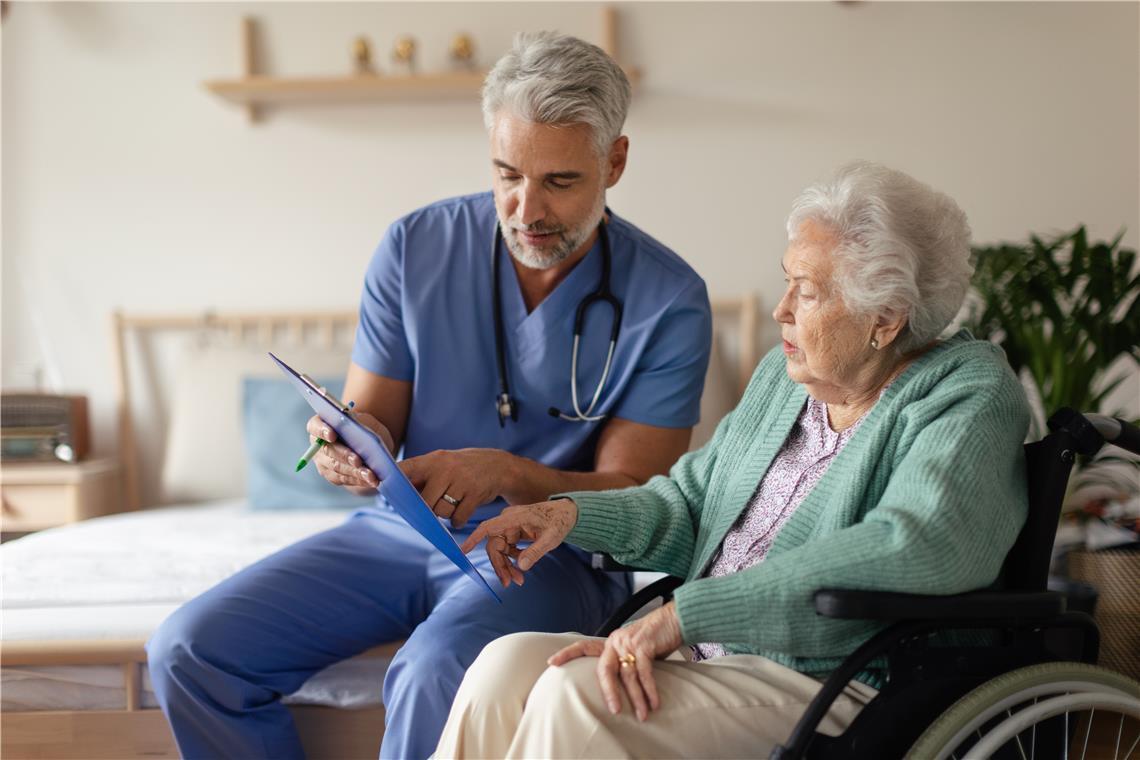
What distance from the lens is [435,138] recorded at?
128 inches

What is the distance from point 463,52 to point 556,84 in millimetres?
1605

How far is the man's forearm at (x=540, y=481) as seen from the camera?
1.64 meters

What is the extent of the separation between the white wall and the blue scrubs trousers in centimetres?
171

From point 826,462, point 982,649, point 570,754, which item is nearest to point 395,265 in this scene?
point 826,462

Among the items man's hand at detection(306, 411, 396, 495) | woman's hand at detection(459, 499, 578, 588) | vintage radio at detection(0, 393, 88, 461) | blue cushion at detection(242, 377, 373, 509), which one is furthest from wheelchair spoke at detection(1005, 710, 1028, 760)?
vintage radio at detection(0, 393, 88, 461)

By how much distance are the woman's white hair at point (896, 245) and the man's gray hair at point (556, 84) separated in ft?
1.50

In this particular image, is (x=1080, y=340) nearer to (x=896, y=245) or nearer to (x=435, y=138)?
(x=896, y=245)

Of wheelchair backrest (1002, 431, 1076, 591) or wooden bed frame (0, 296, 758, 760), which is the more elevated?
wheelchair backrest (1002, 431, 1076, 591)

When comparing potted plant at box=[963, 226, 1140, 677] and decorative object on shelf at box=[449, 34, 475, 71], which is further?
decorative object on shelf at box=[449, 34, 475, 71]

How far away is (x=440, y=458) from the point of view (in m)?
1.56

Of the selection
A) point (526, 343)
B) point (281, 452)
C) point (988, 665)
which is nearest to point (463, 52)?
point (281, 452)

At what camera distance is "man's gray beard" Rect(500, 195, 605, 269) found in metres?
1.74

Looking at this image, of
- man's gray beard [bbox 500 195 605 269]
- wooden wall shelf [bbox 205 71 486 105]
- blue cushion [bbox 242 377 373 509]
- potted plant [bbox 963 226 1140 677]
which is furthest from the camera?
wooden wall shelf [bbox 205 71 486 105]

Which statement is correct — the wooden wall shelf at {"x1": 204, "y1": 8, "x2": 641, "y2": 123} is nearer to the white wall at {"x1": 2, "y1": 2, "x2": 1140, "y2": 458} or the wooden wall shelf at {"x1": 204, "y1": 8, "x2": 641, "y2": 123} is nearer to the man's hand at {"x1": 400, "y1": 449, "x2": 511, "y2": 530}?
the white wall at {"x1": 2, "y1": 2, "x2": 1140, "y2": 458}
